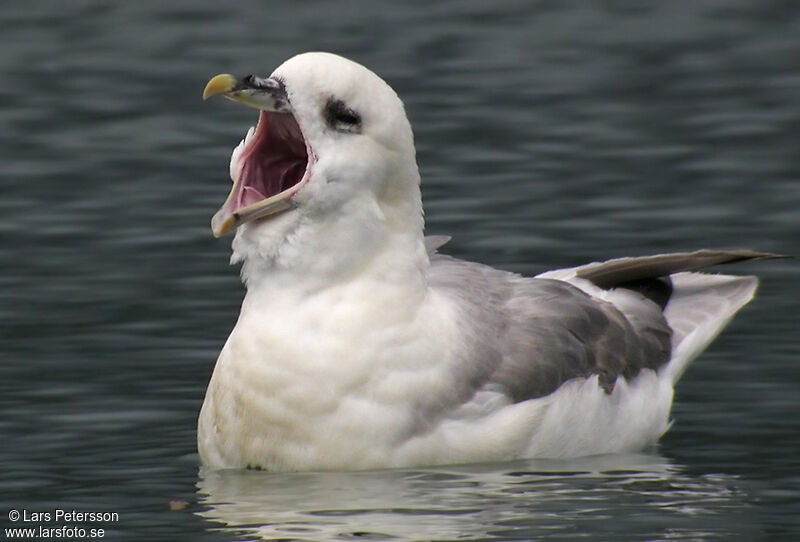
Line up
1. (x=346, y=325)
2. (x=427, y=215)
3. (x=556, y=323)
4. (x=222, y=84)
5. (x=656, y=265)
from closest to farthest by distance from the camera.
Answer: (x=222, y=84) → (x=346, y=325) → (x=556, y=323) → (x=656, y=265) → (x=427, y=215)

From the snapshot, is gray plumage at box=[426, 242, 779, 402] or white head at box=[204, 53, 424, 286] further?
gray plumage at box=[426, 242, 779, 402]

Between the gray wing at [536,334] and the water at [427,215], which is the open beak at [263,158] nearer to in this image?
the gray wing at [536,334]

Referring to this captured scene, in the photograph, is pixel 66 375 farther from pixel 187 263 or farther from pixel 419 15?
pixel 419 15

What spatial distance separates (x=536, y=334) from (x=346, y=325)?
989 millimetres

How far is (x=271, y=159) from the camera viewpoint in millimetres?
9766

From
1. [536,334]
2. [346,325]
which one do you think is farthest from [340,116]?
[536,334]

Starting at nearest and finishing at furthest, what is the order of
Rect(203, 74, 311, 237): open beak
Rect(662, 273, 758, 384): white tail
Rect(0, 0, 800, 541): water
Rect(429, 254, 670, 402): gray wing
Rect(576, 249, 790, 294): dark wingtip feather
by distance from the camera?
Rect(203, 74, 311, 237): open beak < Rect(0, 0, 800, 541): water < Rect(429, 254, 670, 402): gray wing < Rect(576, 249, 790, 294): dark wingtip feather < Rect(662, 273, 758, 384): white tail

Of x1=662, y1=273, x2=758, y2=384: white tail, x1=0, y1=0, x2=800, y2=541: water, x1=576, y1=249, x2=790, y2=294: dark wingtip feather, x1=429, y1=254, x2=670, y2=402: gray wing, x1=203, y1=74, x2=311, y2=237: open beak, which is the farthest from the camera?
x1=662, y1=273, x2=758, y2=384: white tail

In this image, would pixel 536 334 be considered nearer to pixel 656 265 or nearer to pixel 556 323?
pixel 556 323

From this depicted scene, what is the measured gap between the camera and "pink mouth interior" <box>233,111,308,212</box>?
9.60m

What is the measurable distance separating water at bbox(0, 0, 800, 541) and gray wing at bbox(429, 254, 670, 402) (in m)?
0.36

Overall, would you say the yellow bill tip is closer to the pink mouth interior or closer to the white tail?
the pink mouth interior

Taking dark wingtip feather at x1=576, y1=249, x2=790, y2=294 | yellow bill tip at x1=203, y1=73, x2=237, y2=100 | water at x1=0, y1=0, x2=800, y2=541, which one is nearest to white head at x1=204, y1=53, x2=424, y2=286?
yellow bill tip at x1=203, y1=73, x2=237, y2=100

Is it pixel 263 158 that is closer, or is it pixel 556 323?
pixel 263 158
